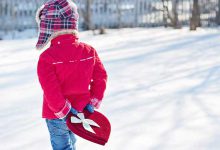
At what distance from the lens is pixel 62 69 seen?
2.97 meters

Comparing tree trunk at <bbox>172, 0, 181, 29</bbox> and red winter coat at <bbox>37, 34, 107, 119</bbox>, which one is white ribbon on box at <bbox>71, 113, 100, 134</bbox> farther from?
tree trunk at <bbox>172, 0, 181, 29</bbox>

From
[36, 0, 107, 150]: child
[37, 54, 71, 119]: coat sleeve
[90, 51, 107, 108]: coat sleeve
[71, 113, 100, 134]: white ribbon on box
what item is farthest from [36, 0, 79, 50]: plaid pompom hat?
[71, 113, 100, 134]: white ribbon on box

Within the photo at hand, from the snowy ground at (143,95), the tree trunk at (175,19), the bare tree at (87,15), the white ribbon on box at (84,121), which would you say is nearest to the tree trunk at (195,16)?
the tree trunk at (175,19)

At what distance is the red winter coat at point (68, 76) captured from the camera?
2.91m

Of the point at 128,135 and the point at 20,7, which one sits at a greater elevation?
the point at 20,7

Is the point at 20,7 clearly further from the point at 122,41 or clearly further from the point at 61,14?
the point at 61,14

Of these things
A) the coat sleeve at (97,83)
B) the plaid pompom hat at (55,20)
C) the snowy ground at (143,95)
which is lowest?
the snowy ground at (143,95)

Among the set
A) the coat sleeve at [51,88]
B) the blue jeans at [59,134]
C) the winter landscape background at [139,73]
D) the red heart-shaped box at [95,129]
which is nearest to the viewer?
the coat sleeve at [51,88]

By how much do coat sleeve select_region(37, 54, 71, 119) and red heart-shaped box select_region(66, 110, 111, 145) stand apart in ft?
0.35

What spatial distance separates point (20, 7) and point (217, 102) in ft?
23.4

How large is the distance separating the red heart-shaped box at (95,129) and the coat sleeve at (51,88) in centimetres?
11

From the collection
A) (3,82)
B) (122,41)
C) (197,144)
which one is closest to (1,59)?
(3,82)

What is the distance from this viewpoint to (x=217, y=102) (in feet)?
17.5

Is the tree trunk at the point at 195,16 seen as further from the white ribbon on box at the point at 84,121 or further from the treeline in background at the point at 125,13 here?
the white ribbon on box at the point at 84,121
